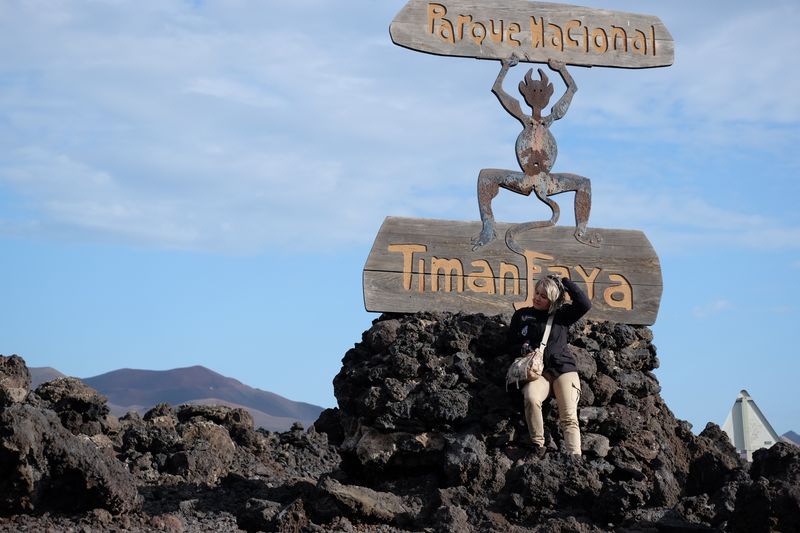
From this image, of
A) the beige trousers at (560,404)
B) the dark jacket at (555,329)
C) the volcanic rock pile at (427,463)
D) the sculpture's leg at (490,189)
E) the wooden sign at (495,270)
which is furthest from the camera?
the sculpture's leg at (490,189)

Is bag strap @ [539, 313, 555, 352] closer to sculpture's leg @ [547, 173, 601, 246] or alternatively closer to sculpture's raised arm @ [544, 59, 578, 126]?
sculpture's leg @ [547, 173, 601, 246]

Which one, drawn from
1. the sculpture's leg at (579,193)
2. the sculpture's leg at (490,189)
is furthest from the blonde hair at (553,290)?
the sculpture's leg at (579,193)

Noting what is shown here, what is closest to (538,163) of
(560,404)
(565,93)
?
(565,93)

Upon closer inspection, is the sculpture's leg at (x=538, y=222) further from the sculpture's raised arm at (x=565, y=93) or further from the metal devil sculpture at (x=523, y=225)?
the sculpture's raised arm at (x=565, y=93)

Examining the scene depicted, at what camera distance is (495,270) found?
36.6 feet

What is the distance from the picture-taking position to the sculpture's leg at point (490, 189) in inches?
446

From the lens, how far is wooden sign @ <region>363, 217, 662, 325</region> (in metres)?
11.0

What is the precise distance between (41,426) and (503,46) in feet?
20.9

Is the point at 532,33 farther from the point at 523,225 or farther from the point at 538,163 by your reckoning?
the point at 523,225

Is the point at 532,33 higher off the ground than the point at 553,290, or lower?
higher

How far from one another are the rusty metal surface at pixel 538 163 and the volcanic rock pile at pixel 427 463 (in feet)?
4.76

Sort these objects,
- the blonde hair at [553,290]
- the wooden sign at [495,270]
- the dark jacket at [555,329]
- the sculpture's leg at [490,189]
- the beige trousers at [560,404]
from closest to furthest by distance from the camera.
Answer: the beige trousers at [560,404] < the dark jacket at [555,329] < the blonde hair at [553,290] < the wooden sign at [495,270] < the sculpture's leg at [490,189]

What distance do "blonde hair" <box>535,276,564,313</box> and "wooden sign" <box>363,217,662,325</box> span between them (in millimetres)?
1604

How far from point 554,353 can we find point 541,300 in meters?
0.48
